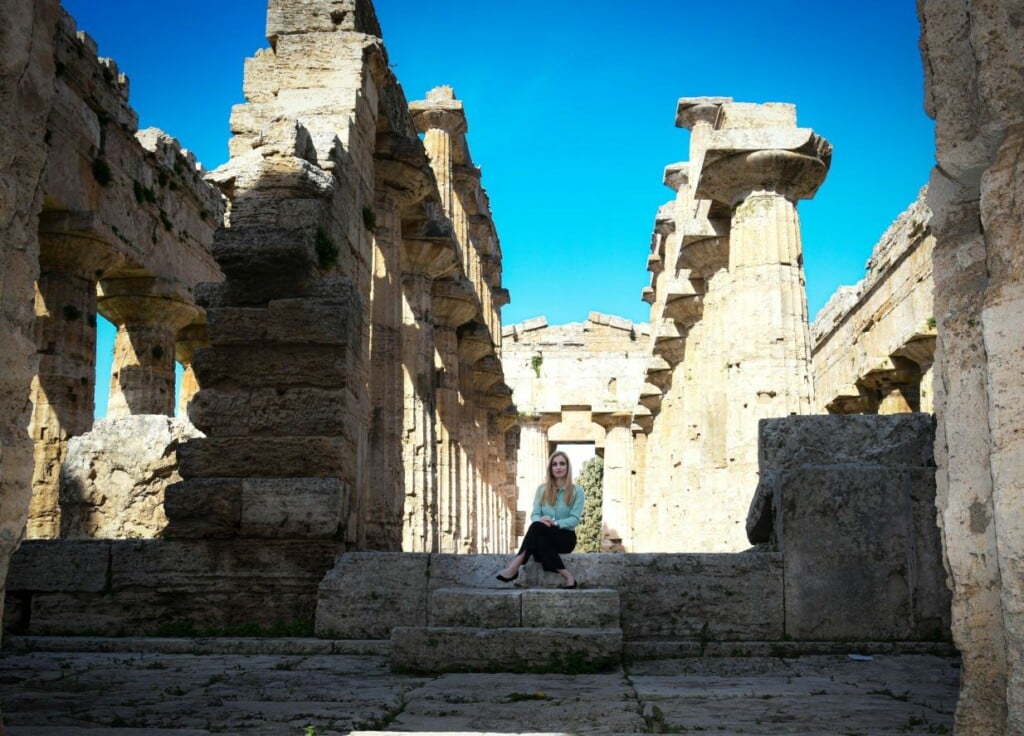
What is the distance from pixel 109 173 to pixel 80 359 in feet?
10.4

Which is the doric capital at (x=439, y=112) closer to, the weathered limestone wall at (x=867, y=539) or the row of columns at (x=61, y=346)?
the row of columns at (x=61, y=346)

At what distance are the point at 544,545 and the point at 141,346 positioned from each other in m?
15.2

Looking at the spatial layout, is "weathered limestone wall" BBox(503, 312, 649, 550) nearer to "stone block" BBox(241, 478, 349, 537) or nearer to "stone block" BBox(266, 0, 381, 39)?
"stone block" BBox(266, 0, 381, 39)

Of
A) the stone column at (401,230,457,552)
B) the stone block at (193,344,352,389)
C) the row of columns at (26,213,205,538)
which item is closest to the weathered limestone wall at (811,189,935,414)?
the stone column at (401,230,457,552)

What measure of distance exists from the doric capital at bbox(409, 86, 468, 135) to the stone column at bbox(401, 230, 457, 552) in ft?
16.7

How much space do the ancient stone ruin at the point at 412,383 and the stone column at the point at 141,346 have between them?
0.07m

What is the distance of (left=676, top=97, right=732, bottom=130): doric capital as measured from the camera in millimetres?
18734

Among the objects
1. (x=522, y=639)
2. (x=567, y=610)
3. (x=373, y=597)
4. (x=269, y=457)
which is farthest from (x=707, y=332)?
(x=522, y=639)

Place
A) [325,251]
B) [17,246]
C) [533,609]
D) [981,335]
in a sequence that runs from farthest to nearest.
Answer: [325,251] < [533,609] < [981,335] < [17,246]

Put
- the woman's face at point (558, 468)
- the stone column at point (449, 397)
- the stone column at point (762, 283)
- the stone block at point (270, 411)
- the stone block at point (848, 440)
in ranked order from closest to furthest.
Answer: the stone block at point (848, 440) < the woman's face at point (558, 468) < the stone block at point (270, 411) < the stone column at point (762, 283) < the stone column at point (449, 397)

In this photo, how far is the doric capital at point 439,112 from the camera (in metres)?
23.1

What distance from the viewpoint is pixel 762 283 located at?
15.3 m

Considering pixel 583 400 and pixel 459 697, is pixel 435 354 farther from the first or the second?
pixel 459 697

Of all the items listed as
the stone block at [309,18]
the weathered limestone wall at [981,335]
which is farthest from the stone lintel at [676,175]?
the weathered limestone wall at [981,335]
